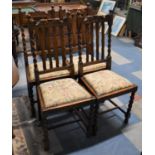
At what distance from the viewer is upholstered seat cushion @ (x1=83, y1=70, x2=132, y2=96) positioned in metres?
1.75

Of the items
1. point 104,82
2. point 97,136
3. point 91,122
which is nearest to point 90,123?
point 91,122

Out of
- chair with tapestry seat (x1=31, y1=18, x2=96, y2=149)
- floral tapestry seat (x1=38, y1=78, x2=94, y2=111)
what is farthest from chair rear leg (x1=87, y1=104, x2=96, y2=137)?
floral tapestry seat (x1=38, y1=78, x2=94, y2=111)

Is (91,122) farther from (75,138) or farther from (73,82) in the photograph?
(73,82)

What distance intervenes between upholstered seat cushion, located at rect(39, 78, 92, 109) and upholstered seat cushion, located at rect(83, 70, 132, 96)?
→ 11 cm

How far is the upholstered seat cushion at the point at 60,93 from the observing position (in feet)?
5.21

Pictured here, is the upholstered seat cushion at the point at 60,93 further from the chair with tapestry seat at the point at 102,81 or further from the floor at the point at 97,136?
the floor at the point at 97,136

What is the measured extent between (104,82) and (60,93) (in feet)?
1.34

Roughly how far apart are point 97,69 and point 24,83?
113 centimetres

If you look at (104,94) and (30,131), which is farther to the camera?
(30,131)

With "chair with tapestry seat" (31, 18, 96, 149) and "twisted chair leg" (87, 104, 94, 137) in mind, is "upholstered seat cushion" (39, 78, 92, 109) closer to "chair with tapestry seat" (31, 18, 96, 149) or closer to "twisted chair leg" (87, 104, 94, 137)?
"chair with tapestry seat" (31, 18, 96, 149)

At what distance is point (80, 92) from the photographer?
1689 millimetres
